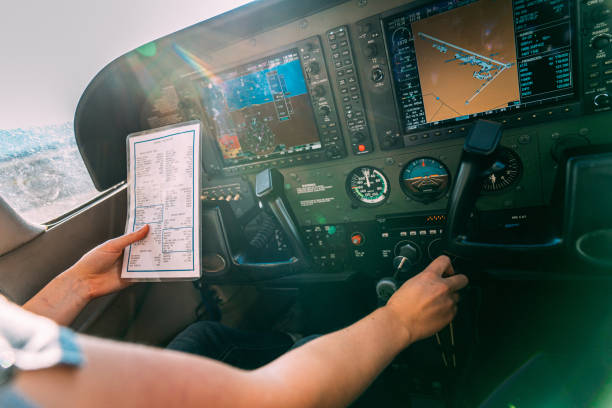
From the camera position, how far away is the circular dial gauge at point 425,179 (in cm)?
120

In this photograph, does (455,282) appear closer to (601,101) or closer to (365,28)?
(601,101)

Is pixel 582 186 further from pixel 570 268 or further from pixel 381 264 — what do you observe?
pixel 381 264

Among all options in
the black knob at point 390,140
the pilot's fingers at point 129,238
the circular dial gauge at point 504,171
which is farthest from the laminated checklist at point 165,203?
the circular dial gauge at point 504,171

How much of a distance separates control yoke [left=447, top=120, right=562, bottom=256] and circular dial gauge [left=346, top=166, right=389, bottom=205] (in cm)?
36

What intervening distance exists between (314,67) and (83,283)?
1.14 metres

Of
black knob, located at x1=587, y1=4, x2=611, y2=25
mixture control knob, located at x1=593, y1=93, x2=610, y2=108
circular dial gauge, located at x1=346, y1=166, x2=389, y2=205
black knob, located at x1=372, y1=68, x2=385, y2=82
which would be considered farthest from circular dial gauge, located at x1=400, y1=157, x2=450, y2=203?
black knob, located at x1=587, y1=4, x2=611, y2=25

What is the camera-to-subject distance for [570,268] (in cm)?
87

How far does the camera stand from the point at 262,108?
1.31 m

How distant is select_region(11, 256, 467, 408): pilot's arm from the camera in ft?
1.36

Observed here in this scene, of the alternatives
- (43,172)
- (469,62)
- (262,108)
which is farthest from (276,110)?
(43,172)

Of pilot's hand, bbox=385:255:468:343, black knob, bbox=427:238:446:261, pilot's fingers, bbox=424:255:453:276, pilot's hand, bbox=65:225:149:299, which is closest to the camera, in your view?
pilot's hand, bbox=385:255:468:343

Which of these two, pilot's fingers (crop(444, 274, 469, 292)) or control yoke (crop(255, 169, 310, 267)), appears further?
control yoke (crop(255, 169, 310, 267))

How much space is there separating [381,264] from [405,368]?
0.42 m

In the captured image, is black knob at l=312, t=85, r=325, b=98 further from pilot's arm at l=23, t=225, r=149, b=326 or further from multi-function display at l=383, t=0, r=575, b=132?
pilot's arm at l=23, t=225, r=149, b=326
